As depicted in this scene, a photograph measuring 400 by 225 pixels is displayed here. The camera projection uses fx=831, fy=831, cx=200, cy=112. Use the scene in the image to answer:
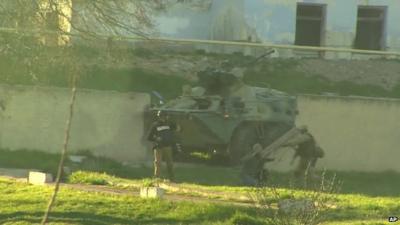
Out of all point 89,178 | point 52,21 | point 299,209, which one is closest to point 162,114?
point 89,178

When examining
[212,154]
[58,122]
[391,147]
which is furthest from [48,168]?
[391,147]

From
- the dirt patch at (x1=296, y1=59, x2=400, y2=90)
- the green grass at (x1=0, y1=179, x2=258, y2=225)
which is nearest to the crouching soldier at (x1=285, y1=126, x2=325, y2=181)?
the dirt patch at (x1=296, y1=59, x2=400, y2=90)

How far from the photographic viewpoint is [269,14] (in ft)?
86.8

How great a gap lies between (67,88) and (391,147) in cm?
788

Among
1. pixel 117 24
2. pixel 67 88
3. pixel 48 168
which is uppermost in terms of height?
pixel 117 24

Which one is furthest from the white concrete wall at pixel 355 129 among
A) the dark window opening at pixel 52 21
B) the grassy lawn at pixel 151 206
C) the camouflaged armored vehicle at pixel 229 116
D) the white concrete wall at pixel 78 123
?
the dark window opening at pixel 52 21

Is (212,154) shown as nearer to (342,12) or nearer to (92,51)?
(92,51)

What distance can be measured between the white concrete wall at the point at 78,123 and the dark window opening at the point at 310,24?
983 centimetres

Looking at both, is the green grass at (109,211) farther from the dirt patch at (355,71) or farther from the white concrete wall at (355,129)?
the dirt patch at (355,71)

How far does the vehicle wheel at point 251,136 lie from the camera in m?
18.4

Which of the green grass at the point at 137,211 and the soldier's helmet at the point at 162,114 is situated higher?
the soldier's helmet at the point at 162,114

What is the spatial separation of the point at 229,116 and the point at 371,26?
12.0 metres

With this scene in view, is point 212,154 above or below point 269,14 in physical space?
below

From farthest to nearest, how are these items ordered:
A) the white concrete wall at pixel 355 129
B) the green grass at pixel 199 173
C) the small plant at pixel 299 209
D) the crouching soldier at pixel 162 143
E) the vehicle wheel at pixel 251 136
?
the white concrete wall at pixel 355 129, the vehicle wheel at pixel 251 136, the green grass at pixel 199 173, the crouching soldier at pixel 162 143, the small plant at pixel 299 209
